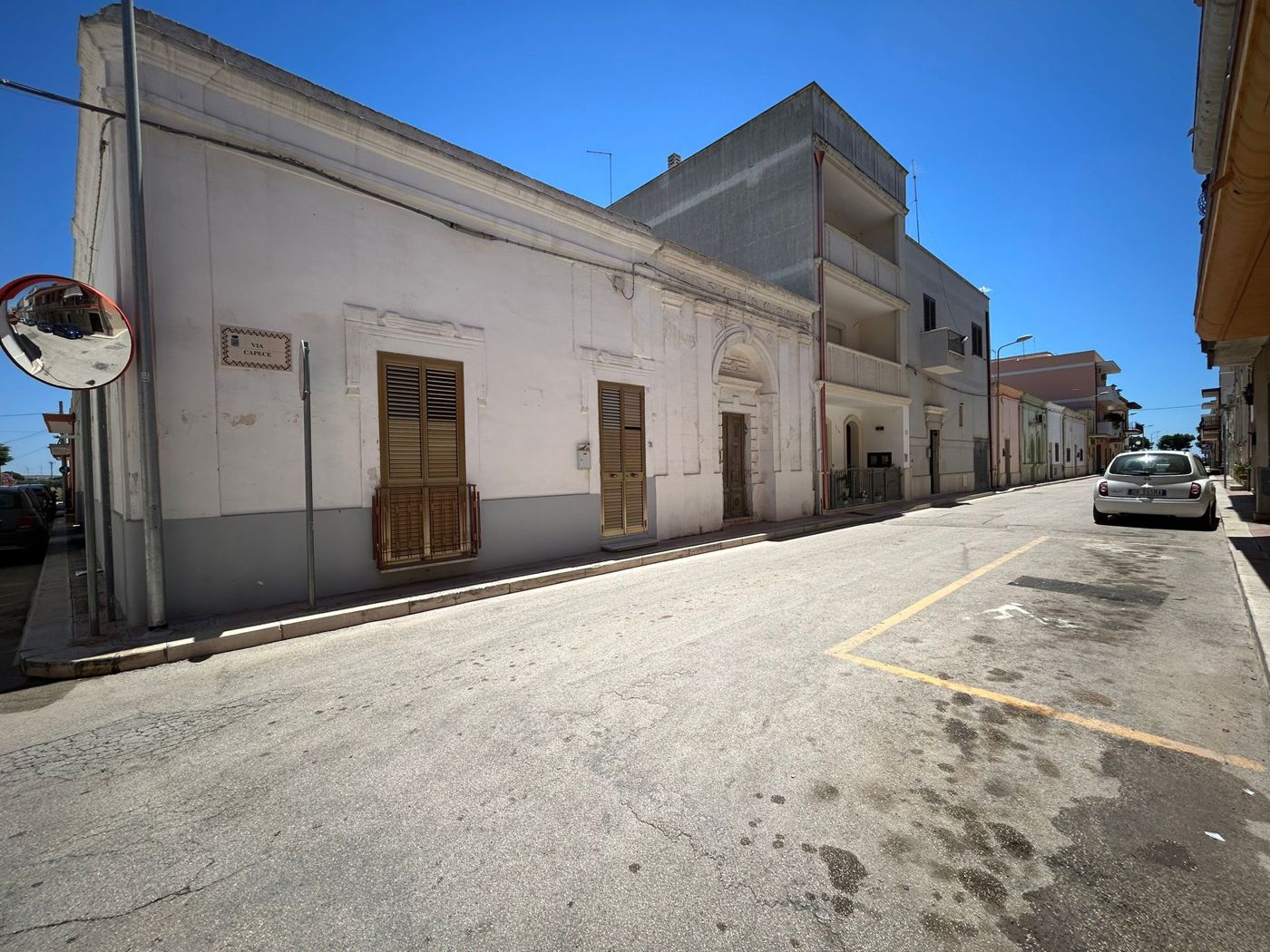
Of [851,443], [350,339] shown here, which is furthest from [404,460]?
[851,443]

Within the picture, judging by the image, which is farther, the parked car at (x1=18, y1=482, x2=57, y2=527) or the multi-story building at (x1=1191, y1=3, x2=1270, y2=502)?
the parked car at (x1=18, y1=482, x2=57, y2=527)

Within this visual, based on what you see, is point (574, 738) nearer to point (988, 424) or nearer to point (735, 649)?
point (735, 649)

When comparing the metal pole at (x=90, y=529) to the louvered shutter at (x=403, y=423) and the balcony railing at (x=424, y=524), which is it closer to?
the balcony railing at (x=424, y=524)

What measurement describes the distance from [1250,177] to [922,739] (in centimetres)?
635

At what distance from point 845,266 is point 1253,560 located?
1238 cm

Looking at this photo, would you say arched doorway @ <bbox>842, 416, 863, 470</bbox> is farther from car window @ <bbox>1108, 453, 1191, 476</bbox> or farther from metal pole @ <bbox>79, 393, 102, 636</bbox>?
metal pole @ <bbox>79, 393, 102, 636</bbox>

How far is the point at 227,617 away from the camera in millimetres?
5781

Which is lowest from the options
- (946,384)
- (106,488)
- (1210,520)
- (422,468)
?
(1210,520)

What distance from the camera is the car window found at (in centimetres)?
1110

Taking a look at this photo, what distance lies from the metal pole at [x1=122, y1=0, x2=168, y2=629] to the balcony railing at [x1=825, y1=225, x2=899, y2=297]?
609 inches

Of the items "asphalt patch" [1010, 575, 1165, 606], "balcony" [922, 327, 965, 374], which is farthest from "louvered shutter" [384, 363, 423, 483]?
"balcony" [922, 327, 965, 374]

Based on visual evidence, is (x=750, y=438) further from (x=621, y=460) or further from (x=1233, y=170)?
(x=1233, y=170)

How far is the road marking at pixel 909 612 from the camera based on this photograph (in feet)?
14.8

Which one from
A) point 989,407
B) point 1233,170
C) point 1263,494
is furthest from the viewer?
point 989,407
